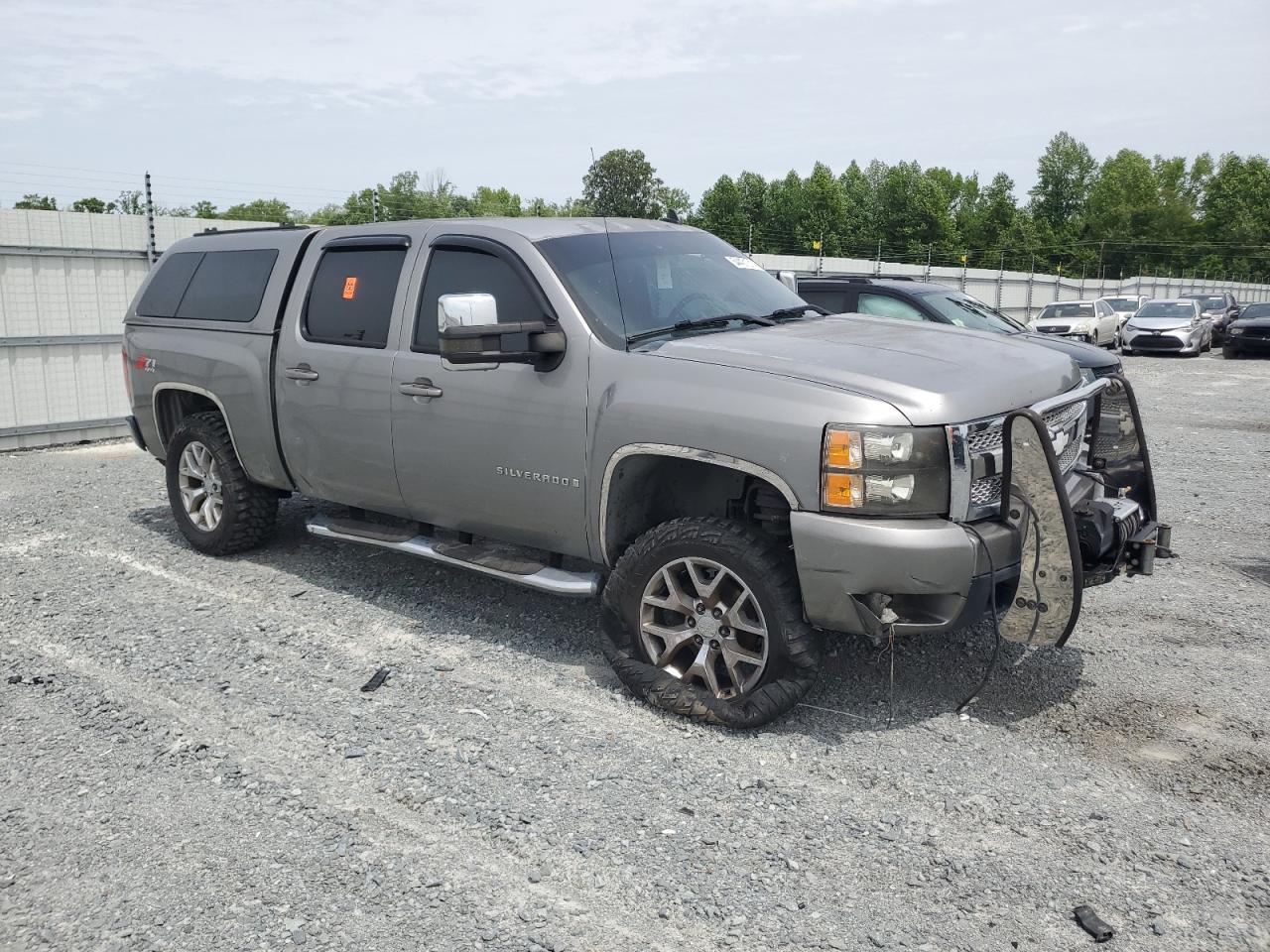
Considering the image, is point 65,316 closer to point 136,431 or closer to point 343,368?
point 136,431

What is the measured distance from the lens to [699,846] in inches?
136

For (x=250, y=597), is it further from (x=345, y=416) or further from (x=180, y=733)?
(x=180, y=733)

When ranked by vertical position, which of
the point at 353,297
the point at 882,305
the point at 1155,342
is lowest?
the point at 1155,342

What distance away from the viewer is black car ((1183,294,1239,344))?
29.3 metres

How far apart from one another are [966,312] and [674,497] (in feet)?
24.7

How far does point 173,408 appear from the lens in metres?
7.14

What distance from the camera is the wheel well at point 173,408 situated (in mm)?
7066

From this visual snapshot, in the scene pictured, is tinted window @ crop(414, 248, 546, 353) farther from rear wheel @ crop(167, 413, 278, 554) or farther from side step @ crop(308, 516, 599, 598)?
rear wheel @ crop(167, 413, 278, 554)

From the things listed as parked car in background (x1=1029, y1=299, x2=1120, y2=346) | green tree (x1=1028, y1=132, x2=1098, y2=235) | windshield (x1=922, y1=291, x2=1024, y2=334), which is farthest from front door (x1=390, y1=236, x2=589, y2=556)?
green tree (x1=1028, y1=132, x2=1098, y2=235)

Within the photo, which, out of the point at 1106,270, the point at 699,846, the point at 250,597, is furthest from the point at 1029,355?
the point at 1106,270

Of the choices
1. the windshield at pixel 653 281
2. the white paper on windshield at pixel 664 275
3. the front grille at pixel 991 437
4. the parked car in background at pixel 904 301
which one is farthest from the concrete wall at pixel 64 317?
the front grille at pixel 991 437

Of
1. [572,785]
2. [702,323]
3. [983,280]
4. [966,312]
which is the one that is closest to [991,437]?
[702,323]

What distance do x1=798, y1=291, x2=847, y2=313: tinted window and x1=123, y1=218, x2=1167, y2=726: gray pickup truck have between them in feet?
18.3

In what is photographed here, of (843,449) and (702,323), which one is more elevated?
(702,323)
